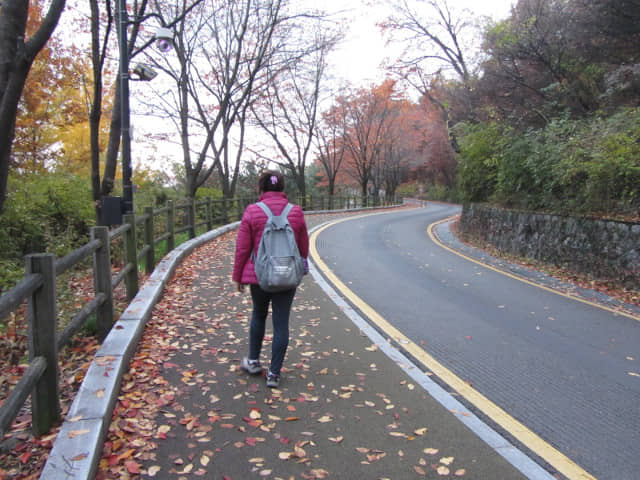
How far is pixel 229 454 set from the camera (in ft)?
10.4

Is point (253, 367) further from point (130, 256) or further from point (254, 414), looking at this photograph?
point (130, 256)

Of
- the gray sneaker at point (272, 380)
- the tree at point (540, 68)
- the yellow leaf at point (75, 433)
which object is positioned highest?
the tree at point (540, 68)

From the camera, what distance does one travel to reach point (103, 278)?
497 cm

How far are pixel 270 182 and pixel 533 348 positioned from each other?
3.61 meters

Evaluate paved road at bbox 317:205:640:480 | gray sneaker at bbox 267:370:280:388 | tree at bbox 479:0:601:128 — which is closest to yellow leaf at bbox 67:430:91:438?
gray sneaker at bbox 267:370:280:388

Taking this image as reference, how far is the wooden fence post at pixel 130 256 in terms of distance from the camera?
6.60 metres

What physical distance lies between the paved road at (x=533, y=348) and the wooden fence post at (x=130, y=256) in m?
3.55

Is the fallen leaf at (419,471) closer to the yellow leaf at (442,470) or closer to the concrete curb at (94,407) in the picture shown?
the yellow leaf at (442,470)

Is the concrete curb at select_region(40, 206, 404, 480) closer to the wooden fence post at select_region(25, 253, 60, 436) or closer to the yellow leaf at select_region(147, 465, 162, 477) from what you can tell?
the wooden fence post at select_region(25, 253, 60, 436)

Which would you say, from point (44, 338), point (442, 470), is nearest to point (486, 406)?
point (442, 470)

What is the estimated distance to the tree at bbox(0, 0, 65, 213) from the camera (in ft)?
21.9

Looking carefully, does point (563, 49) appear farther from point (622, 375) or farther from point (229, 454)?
point (229, 454)

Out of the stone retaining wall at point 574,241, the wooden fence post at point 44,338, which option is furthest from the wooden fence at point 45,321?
the stone retaining wall at point 574,241

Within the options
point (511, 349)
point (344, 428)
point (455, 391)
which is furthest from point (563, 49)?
point (344, 428)
